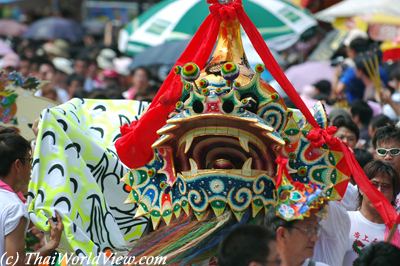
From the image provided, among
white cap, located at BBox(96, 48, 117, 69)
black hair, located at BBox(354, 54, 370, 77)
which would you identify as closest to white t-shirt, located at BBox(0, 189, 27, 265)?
black hair, located at BBox(354, 54, 370, 77)

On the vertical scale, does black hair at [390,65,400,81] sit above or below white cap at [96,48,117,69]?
above

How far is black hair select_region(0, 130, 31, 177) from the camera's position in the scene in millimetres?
6383

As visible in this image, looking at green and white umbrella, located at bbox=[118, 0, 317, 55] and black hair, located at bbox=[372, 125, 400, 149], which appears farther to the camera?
green and white umbrella, located at bbox=[118, 0, 317, 55]

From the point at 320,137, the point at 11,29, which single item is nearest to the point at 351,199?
the point at 320,137

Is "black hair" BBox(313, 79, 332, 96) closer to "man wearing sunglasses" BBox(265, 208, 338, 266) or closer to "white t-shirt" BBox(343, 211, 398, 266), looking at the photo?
"white t-shirt" BBox(343, 211, 398, 266)

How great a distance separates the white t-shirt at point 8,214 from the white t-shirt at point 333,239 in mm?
1554

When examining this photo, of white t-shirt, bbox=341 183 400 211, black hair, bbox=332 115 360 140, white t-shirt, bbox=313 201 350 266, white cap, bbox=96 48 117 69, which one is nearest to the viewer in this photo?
white t-shirt, bbox=313 201 350 266

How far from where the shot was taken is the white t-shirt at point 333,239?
19.7ft

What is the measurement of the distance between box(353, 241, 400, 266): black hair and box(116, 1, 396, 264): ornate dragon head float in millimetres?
522

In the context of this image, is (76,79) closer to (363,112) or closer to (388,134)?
(363,112)

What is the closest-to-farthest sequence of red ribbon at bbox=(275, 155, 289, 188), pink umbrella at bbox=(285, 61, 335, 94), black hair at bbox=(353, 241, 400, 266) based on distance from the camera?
black hair at bbox=(353, 241, 400, 266) → red ribbon at bbox=(275, 155, 289, 188) → pink umbrella at bbox=(285, 61, 335, 94)

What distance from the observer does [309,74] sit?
44.4 feet

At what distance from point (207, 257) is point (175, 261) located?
19 cm

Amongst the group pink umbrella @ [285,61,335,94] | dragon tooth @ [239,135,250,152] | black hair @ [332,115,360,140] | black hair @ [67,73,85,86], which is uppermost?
dragon tooth @ [239,135,250,152]
